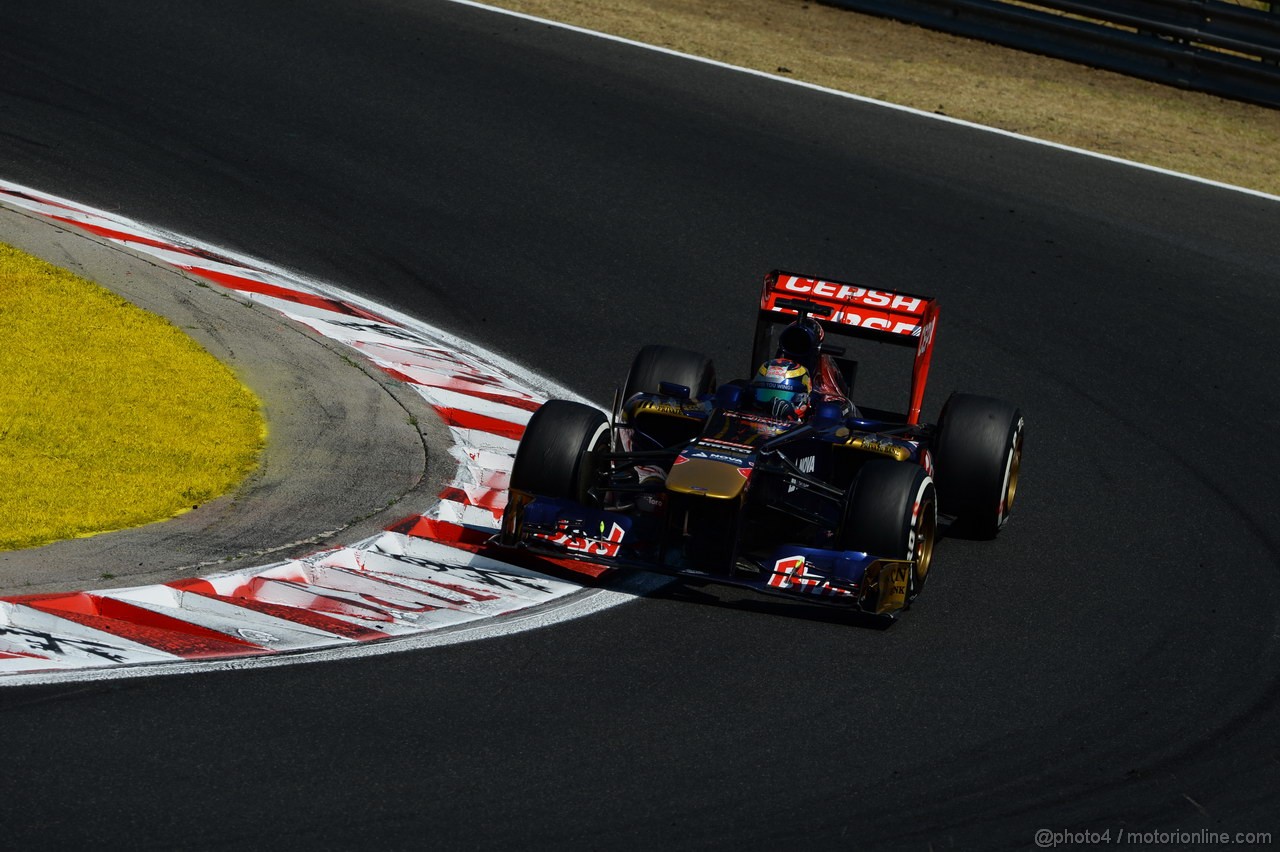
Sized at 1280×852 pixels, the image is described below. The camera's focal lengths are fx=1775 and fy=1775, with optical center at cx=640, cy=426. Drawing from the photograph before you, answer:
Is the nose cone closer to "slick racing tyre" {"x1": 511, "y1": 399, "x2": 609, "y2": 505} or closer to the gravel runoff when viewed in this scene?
"slick racing tyre" {"x1": 511, "y1": 399, "x2": 609, "y2": 505}

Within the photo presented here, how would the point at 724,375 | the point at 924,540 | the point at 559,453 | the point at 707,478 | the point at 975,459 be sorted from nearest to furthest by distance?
the point at 707,478 → the point at 559,453 → the point at 924,540 → the point at 975,459 → the point at 724,375

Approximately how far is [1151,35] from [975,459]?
32.2ft

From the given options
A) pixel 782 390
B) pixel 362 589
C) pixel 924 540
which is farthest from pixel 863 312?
pixel 362 589

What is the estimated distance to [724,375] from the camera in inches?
454

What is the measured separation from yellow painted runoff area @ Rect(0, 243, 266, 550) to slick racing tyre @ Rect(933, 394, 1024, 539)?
11.7 feet

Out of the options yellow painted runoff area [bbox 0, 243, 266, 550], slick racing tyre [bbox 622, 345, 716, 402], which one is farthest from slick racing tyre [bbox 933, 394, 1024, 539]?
yellow painted runoff area [bbox 0, 243, 266, 550]

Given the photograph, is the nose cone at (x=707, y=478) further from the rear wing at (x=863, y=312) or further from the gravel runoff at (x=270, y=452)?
the rear wing at (x=863, y=312)

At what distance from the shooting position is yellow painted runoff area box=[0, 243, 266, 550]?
317 inches

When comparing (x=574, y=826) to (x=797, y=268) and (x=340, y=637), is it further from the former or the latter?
(x=797, y=268)

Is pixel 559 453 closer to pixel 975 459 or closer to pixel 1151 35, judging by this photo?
pixel 975 459

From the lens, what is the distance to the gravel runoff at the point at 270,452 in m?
7.63

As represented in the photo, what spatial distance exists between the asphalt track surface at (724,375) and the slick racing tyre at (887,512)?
1.26ft

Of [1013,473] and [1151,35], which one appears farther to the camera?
[1151,35]

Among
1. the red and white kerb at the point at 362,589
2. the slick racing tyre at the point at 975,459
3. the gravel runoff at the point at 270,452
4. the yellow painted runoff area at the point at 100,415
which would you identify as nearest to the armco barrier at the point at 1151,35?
the red and white kerb at the point at 362,589
